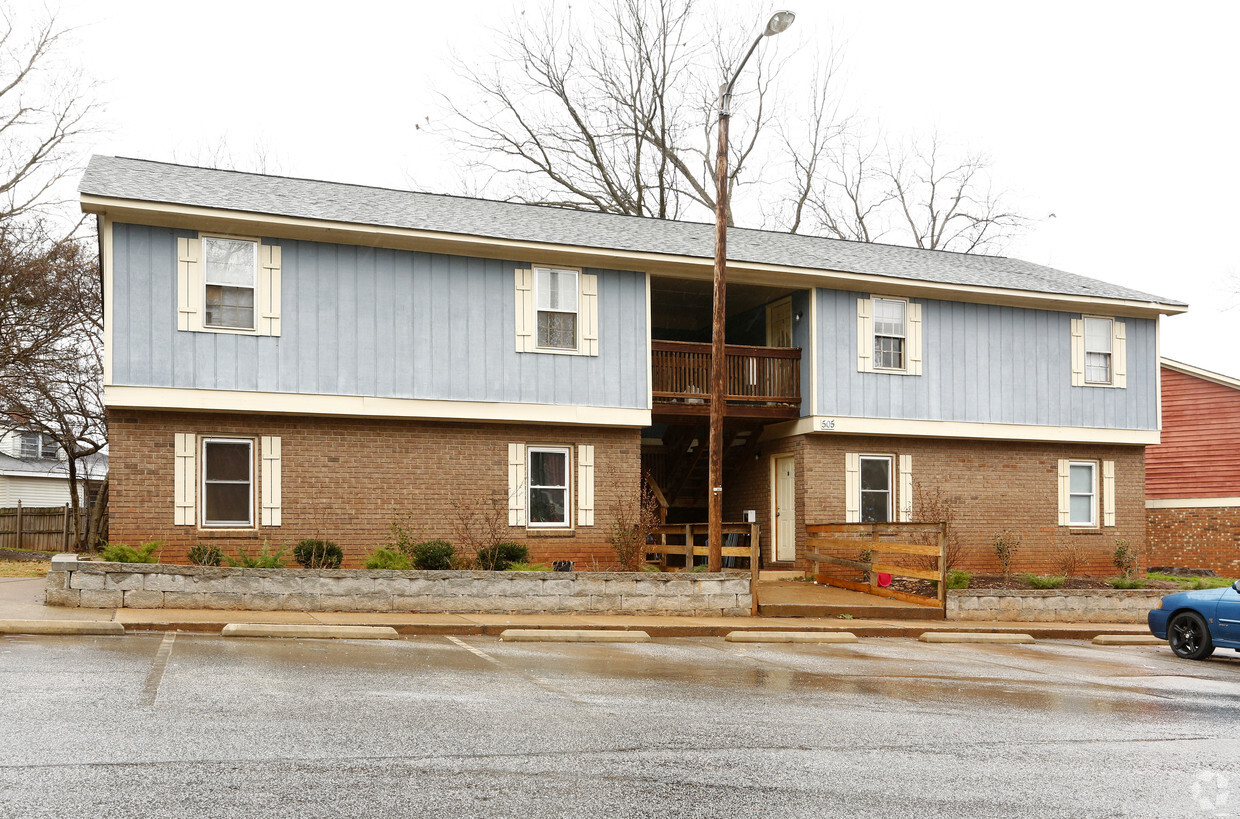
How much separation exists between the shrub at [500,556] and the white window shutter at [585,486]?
81.2 inches

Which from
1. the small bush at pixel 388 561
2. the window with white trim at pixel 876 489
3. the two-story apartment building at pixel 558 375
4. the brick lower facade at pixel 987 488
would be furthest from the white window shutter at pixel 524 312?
the window with white trim at pixel 876 489

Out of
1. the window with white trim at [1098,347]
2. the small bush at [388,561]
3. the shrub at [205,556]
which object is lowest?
the small bush at [388,561]

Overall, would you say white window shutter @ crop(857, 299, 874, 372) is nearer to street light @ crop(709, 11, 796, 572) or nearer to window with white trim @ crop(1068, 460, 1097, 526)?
window with white trim @ crop(1068, 460, 1097, 526)

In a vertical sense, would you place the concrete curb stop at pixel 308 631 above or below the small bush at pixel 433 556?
below

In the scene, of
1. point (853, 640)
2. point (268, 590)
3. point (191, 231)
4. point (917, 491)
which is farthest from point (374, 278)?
point (917, 491)

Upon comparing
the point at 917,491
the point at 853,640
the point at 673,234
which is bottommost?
the point at 853,640

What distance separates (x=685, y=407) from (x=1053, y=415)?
26.9 ft

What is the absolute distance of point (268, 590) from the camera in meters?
14.9

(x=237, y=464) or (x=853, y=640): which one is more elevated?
(x=237, y=464)

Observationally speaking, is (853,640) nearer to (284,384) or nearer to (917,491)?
(917,491)

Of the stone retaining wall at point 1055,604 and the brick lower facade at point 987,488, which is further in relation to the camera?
the brick lower facade at point 987,488

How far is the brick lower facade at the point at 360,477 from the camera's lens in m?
17.5

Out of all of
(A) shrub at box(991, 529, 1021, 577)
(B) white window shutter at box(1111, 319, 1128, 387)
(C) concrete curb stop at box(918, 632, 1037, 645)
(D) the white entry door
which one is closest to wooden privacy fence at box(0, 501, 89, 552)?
(D) the white entry door

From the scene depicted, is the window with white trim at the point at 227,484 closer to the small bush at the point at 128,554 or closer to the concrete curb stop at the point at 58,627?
the small bush at the point at 128,554
